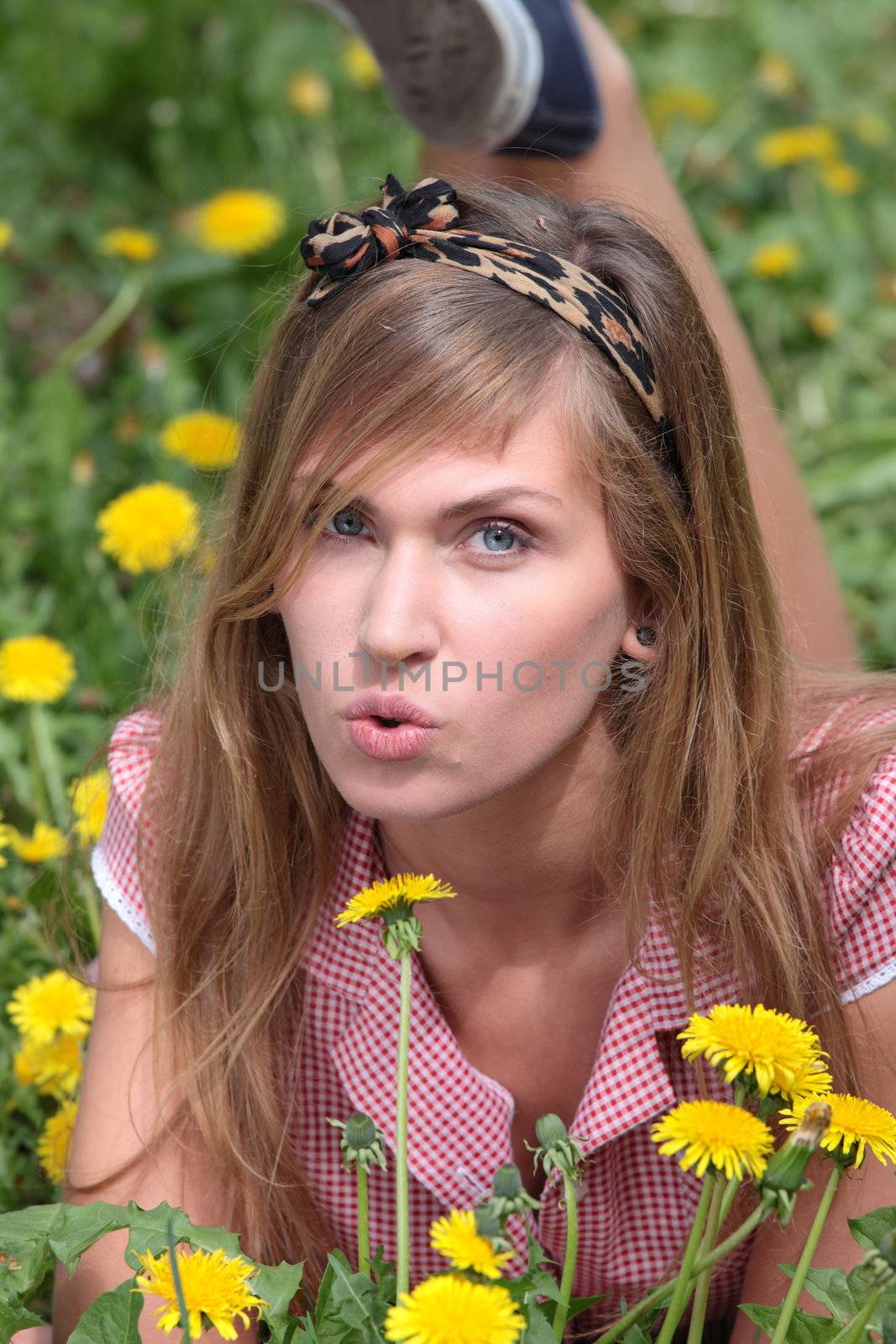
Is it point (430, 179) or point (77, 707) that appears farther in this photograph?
point (77, 707)

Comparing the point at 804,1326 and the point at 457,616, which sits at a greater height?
the point at 457,616

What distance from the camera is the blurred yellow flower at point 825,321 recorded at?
3.04 m

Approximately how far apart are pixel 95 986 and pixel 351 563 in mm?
557

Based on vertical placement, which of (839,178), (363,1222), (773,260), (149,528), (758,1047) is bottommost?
(363,1222)

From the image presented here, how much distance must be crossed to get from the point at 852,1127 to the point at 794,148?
2.59 meters

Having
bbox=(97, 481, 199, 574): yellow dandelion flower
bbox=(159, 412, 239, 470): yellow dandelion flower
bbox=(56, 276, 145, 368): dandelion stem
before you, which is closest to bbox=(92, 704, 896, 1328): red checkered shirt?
bbox=(97, 481, 199, 574): yellow dandelion flower

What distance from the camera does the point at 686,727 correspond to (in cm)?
142

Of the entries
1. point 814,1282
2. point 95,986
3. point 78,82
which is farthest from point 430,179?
point 78,82

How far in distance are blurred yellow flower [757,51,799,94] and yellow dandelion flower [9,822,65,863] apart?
2.46 meters

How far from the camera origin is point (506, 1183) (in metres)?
0.98

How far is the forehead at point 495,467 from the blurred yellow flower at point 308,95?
2.32 metres

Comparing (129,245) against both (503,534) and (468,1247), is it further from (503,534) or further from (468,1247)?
(468,1247)

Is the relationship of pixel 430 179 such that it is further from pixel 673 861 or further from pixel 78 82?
pixel 78 82

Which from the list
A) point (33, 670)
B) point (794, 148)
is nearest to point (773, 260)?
point (794, 148)
